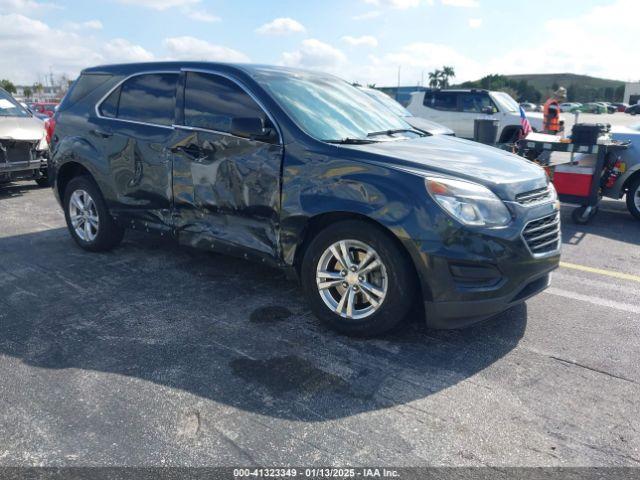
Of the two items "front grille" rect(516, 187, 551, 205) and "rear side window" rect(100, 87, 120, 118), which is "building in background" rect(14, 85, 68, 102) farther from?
"front grille" rect(516, 187, 551, 205)

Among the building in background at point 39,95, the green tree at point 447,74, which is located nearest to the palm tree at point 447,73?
the green tree at point 447,74

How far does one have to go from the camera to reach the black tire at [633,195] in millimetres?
7461

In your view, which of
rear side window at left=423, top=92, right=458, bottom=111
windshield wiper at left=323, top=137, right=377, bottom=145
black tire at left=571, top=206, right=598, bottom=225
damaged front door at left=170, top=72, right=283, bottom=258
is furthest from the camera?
rear side window at left=423, top=92, right=458, bottom=111

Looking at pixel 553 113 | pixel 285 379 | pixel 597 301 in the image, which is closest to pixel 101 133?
pixel 285 379

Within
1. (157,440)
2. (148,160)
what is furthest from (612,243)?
(157,440)

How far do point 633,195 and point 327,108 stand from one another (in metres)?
5.52

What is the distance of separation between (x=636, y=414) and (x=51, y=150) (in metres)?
5.82

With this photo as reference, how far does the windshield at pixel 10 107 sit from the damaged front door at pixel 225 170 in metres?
6.72

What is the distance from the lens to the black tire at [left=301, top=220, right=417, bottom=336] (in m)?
3.36

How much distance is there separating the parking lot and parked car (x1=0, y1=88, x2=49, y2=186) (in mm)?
4801

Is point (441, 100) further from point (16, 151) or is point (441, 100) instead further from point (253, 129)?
point (253, 129)

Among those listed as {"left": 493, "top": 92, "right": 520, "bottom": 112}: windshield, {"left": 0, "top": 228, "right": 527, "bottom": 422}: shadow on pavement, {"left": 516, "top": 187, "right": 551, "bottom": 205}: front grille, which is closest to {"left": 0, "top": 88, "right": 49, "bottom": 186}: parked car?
{"left": 0, "top": 228, "right": 527, "bottom": 422}: shadow on pavement

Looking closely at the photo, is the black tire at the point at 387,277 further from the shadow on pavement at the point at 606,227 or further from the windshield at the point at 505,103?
the windshield at the point at 505,103

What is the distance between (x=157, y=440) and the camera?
2607 millimetres
